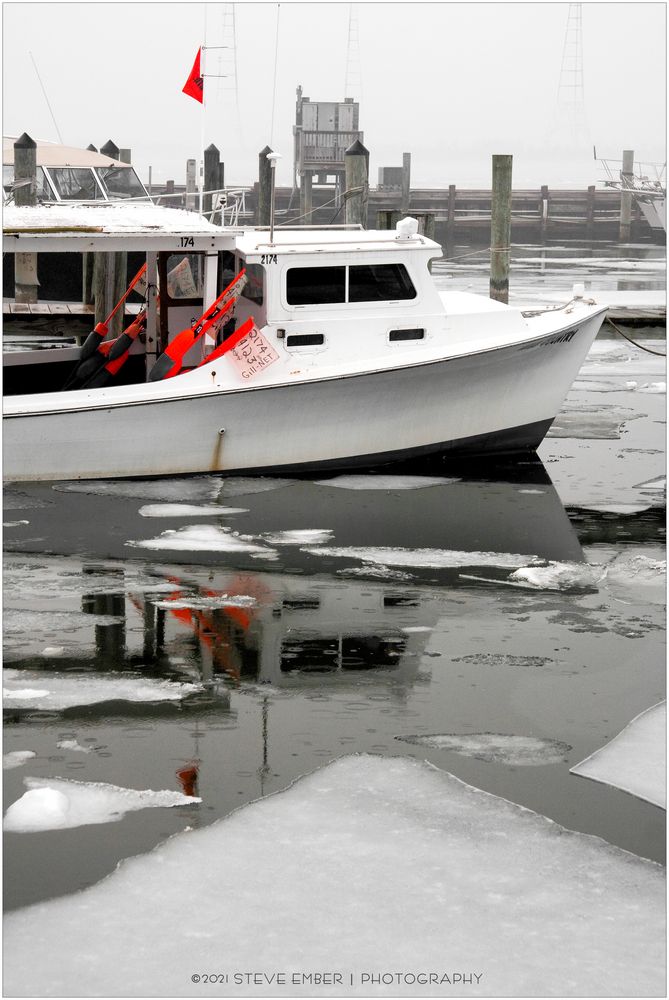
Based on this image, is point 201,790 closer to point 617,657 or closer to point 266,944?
point 266,944

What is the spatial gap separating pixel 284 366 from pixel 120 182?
1254 centimetres

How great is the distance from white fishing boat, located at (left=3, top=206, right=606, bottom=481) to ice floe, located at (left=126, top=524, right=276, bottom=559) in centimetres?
154

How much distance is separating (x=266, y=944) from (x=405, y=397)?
22.6ft

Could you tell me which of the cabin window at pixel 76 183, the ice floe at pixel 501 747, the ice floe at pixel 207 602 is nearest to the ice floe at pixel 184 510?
the ice floe at pixel 207 602

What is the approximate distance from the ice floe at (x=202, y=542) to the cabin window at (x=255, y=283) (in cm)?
226

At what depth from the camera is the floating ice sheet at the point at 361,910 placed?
3865 mm

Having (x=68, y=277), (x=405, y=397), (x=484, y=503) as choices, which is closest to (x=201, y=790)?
(x=484, y=503)

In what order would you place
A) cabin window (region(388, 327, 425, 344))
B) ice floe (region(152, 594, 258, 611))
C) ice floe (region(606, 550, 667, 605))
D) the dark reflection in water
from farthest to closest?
cabin window (region(388, 327, 425, 344)) → ice floe (region(606, 550, 667, 605)) → ice floe (region(152, 594, 258, 611)) → the dark reflection in water

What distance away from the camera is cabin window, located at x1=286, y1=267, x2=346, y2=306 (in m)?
10.1

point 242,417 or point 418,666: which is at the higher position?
point 242,417

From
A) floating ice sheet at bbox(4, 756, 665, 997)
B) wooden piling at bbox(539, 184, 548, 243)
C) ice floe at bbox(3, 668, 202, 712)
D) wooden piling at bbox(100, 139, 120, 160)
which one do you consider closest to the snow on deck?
ice floe at bbox(3, 668, 202, 712)

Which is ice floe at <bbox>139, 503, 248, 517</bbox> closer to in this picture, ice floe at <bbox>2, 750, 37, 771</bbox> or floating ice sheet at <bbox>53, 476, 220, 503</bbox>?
floating ice sheet at <bbox>53, 476, 220, 503</bbox>

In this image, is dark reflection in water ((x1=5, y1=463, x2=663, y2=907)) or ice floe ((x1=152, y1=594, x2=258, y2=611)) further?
ice floe ((x1=152, y1=594, x2=258, y2=611))

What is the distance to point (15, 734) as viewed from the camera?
18.0 ft
